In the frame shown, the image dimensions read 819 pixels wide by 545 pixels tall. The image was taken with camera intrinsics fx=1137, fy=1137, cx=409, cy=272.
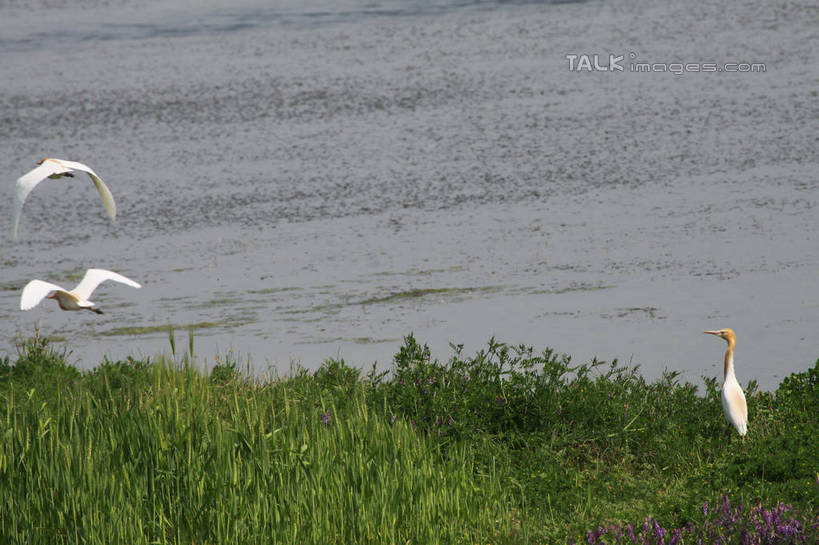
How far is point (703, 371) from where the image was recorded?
8.06 m

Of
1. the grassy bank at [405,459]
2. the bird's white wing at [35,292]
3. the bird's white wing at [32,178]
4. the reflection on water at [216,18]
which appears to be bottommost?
the grassy bank at [405,459]

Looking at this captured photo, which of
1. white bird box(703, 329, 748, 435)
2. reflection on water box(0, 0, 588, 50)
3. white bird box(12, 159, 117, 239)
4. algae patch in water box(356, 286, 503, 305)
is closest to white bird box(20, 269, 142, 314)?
white bird box(12, 159, 117, 239)

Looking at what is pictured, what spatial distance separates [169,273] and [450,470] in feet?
18.9

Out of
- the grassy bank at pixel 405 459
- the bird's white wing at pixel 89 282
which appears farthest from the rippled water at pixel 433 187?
the bird's white wing at pixel 89 282

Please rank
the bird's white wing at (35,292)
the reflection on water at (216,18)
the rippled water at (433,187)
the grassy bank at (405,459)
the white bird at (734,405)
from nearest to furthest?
the bird's white wing at (35,292) → the grassy bank at (405,459) → the white bird at (734,405) → the rippled water at (433,187) → the reflection on water at (216,18)

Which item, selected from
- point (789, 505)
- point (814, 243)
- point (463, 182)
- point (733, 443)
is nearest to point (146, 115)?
point (463, 182)

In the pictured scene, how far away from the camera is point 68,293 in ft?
13.3

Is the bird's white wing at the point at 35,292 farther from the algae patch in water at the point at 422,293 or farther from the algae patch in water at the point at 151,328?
the algae patch in water at the point at 422,293

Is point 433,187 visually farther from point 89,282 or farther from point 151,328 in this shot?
point 89,282

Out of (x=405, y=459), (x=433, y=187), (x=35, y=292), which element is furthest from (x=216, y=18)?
(x=35, y=292)

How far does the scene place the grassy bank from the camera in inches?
202

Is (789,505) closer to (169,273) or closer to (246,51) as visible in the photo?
(169,273)

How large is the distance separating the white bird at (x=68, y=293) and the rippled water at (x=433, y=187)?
13.7 ft

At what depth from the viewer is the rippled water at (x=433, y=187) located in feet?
30.3
